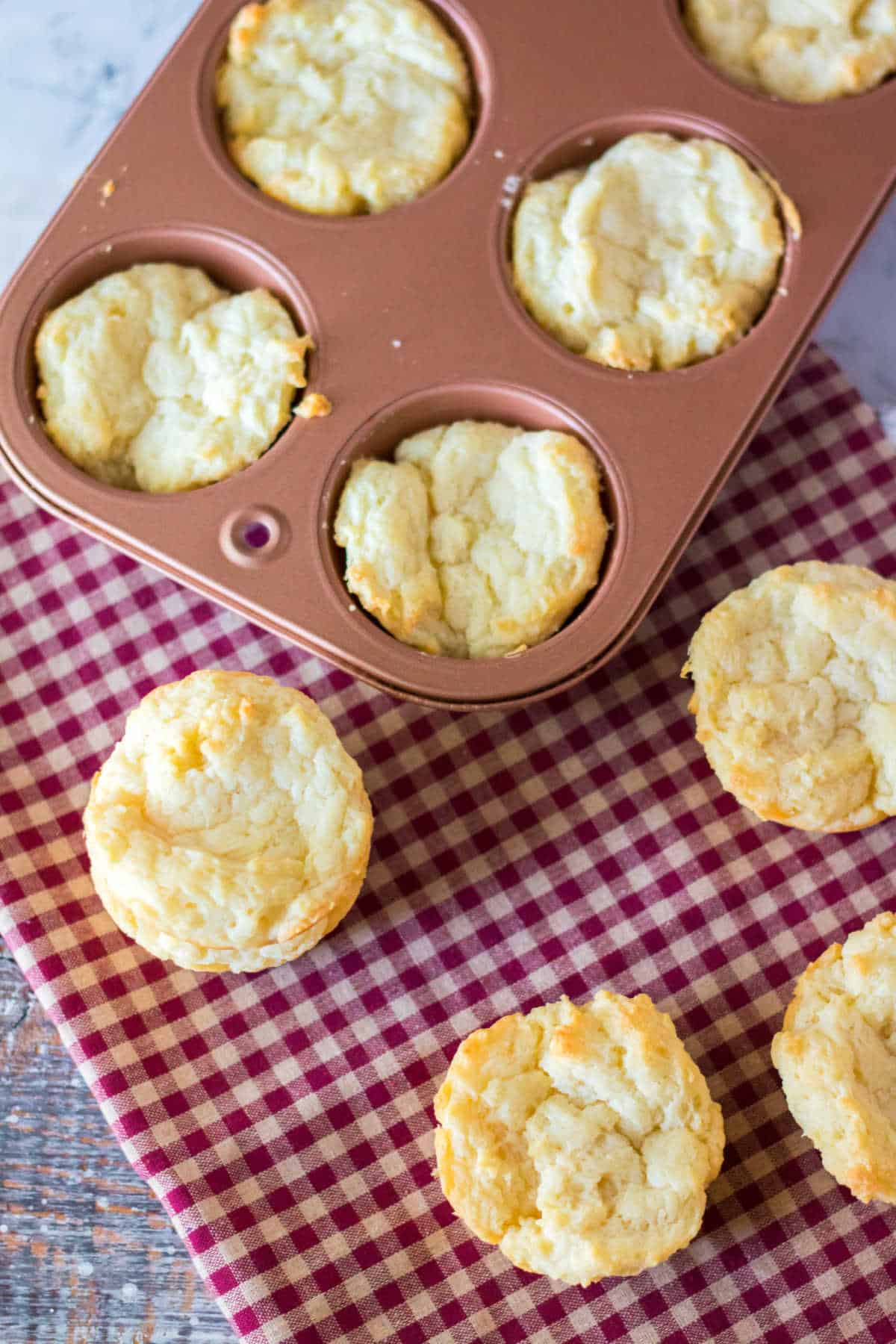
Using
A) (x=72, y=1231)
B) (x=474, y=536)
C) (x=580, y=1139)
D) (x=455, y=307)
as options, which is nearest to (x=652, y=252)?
(x=455, y=307)

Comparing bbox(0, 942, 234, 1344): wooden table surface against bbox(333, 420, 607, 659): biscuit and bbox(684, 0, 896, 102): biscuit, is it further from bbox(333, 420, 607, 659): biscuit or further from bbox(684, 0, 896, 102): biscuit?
bbox(684, 0, 896, 102): biscuit

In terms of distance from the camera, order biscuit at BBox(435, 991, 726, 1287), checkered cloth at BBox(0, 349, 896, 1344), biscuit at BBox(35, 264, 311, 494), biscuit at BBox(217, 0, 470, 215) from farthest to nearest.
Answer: biscuit at BBox(217, 0, 470, 215), biscuit at BBox(35, 264, 311, 494), checkered cloth at BBox(0, 349, 896, 1344), biscuit at BBox(435, 991, 726, 1287)

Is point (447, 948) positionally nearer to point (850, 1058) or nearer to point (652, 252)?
point (850, 1058)

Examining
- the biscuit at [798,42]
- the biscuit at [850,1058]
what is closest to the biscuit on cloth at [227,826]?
the biscuit at [850,1058]

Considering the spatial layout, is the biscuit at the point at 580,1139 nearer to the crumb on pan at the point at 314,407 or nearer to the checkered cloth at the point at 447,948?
the checkered cloth at the point at 447,948

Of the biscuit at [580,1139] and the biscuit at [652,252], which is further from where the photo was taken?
the biscuit at [652,252]

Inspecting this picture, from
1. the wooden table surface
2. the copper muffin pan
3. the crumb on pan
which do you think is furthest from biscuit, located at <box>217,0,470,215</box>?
the wooden table surface
